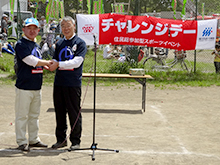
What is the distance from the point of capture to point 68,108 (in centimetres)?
543

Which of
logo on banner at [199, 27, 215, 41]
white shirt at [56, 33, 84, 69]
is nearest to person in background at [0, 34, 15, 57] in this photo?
logo on banner at [199, 27, 215, 41]

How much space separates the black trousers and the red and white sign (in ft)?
24.7

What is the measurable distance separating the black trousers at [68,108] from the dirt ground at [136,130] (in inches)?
12.1

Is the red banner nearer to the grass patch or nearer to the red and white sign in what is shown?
the red and white sign

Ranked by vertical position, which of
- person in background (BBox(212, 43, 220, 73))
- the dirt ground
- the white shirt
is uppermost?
the white shirt

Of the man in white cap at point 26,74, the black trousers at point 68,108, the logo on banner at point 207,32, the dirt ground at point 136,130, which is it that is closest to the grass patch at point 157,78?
the dirt ground at point 136,130

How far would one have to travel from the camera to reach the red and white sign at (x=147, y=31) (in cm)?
1284

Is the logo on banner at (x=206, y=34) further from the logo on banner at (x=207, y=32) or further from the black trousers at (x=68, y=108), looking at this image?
the black trousers at (x=68, y=108)

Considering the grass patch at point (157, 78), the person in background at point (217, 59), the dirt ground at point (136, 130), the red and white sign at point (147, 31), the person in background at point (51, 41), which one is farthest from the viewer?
the person in background at point (51, 41)

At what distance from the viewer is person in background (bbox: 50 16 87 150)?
528 cm

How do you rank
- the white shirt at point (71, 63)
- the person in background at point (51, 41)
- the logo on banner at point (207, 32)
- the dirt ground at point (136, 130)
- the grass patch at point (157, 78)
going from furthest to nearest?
the person in background at point (51, 41), the logo on banner at point (207, 32), the grass patch at point (157, 78), the white shirt at point (71, 63), the dirt ground at point (136, 130)

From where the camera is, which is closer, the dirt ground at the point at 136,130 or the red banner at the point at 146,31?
the dirt ground at the point at 136,130

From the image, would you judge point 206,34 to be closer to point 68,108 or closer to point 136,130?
point 136,130

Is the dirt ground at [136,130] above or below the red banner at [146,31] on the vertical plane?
below
